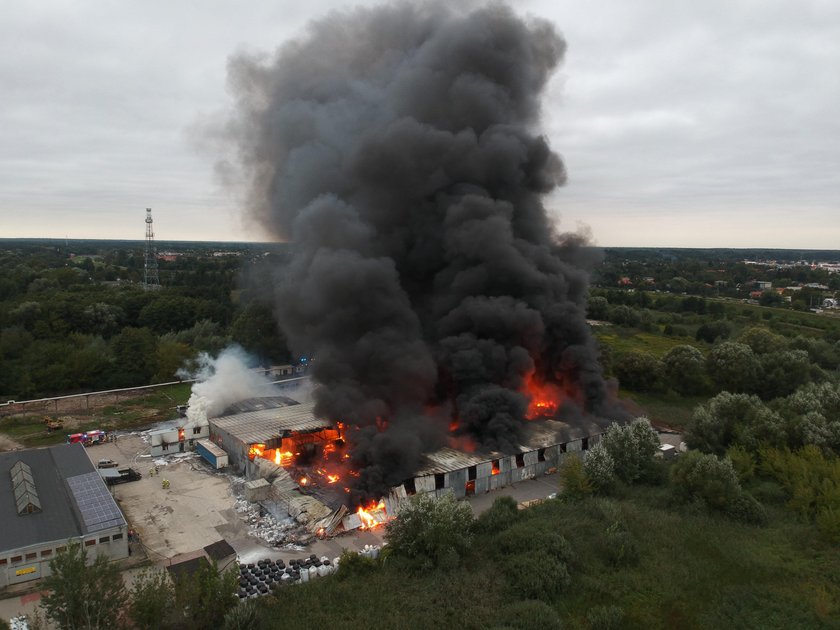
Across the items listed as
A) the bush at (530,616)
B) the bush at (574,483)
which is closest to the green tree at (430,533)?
the bush at (530,616)

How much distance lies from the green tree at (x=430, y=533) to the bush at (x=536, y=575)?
224 cm

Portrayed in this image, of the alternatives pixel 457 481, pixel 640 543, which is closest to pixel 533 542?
pixel 640 543

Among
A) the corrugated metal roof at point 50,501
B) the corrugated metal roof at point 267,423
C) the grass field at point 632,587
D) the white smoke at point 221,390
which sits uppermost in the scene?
the white smoke at point 221,390

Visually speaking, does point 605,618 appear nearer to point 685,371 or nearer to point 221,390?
point 221,390

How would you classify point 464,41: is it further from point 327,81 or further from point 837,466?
point 837,466

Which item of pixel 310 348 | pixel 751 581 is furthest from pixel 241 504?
pixel 751 581

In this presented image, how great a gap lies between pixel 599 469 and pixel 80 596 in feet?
76.9

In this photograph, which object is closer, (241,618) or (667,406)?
(241,618)

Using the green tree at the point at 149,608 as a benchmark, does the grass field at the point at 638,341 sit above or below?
above

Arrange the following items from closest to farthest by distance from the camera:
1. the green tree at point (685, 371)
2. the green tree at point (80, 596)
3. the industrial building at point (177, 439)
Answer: the green tree at point (80, 596), the industrial building at point (177, 439), the green tree at point (685, 371)

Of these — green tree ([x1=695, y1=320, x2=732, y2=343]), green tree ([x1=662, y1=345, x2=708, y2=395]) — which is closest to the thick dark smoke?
green tree ([x1=662, y1=345, x2=708, y2=395])

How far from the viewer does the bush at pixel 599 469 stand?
30.2 meters

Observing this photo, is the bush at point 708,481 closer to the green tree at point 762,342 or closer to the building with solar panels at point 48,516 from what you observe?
the building with solar panels at point 48,516

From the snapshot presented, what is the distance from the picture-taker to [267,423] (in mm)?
39125
